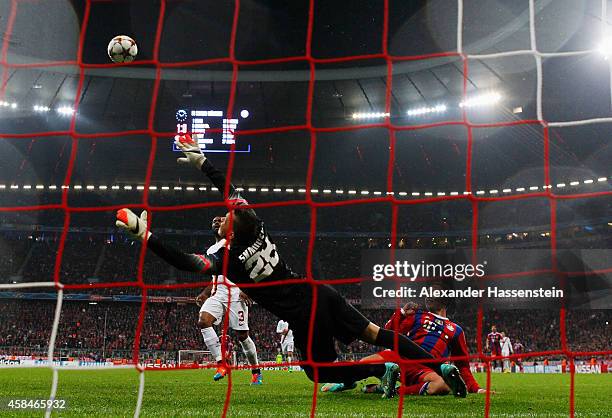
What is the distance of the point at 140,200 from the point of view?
112ft

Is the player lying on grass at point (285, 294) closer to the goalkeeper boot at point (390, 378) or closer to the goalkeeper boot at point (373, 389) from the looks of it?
the goalkeeper boot at point (390, 378)

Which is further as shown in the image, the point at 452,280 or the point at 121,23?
the point at 452,280

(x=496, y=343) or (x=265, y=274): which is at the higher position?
(x=265, y=274)

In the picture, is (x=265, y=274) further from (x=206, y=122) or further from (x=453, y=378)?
(x=206, y=122)

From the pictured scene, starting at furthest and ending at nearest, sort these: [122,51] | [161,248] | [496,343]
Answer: [496,343]
[122,51]
[161,248]

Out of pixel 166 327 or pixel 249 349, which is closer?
pixel 249 349

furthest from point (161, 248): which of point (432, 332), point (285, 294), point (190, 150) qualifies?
point (432, 332)

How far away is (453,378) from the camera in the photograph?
606 cm

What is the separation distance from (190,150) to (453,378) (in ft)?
10.4

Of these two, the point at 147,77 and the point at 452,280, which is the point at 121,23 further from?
the point at 452,280

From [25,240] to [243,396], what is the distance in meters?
29.7

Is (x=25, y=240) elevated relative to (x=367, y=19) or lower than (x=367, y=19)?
lower

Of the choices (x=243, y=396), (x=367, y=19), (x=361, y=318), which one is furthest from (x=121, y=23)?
(x=361, y=318)

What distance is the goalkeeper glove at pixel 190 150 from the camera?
5605 millimetres
